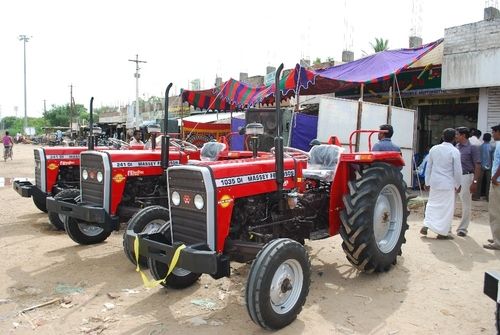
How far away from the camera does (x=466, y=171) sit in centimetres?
703

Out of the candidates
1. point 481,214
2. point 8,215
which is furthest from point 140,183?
point 481,214

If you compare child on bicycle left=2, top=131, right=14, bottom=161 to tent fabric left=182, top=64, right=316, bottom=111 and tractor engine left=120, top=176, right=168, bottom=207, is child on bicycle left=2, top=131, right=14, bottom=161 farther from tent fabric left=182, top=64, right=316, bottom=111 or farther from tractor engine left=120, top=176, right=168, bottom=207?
tractor engine left=120, top=176, right=168, bottom=207

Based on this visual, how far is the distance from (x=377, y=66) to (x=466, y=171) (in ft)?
14.1

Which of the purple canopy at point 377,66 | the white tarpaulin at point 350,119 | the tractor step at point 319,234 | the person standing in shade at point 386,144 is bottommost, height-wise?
the tractor step at point 319,234

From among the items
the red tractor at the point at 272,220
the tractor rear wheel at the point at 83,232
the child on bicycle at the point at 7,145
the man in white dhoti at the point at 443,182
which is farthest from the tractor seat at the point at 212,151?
the child on bicycle at the point at 7,145

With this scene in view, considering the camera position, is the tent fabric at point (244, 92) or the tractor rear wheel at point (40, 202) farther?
the tent fabric at point (244, 92)

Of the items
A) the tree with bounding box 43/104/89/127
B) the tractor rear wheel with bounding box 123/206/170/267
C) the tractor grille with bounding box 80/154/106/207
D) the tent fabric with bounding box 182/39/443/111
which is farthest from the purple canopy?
the tree with bounding box 43/104/89/127

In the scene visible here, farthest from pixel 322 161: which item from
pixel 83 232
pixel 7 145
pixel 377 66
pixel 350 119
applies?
pixel 7 145

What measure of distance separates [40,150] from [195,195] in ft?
16.3

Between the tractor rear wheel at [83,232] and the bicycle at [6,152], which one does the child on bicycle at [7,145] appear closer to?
the bicycle at [6,152]

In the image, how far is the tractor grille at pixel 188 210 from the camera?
378 cm

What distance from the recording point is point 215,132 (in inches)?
638

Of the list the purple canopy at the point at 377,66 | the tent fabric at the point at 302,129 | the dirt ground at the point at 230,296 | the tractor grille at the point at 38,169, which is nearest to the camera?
the dirt ground at the point at 230,296

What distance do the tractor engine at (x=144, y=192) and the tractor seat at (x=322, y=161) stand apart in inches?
84.9
